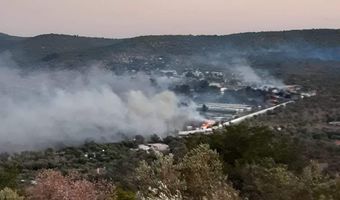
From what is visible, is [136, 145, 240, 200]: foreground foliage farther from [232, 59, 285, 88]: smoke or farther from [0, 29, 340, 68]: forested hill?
[0, 29, 340, 68]: forested hill

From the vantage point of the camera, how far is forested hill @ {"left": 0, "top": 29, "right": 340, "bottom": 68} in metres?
133

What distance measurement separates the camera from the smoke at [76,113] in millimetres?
61688

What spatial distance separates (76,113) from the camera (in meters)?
67.6

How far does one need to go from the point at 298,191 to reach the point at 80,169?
1253 inches

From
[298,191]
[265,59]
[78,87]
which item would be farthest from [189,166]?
[265,59]

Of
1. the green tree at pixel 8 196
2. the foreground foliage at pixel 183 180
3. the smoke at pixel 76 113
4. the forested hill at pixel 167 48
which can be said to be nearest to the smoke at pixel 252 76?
the forested hill at pixel 167 48

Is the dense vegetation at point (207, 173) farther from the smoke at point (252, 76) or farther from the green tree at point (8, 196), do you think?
the smoke at point (252, 76)

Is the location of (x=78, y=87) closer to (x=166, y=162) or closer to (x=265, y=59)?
(x=166, y=162)

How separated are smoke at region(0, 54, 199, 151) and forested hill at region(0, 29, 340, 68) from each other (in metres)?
46.7

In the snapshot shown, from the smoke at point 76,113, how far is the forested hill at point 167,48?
4670 cm

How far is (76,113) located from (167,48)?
283ft

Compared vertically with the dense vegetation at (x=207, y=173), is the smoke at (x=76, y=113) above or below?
below

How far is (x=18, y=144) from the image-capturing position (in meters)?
59.2

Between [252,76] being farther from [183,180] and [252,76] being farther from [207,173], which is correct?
[183,180]
